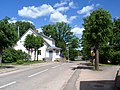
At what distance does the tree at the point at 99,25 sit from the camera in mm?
29656

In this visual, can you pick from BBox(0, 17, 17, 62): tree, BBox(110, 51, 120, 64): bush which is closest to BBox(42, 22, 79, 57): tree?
BBox(110, 51, 120, 64): bush

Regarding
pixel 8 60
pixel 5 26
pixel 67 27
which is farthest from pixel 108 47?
pixel 67 27

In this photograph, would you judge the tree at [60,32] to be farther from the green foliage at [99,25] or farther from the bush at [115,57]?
the green foliage at [99,25]

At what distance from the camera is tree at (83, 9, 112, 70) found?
97.3 feet

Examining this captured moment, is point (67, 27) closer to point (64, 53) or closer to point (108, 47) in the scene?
point (64, 53)

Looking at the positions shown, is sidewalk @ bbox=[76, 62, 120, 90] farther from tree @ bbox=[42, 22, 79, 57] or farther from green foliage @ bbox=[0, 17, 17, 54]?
tree @ bbox=[42, 22, 79, 57]

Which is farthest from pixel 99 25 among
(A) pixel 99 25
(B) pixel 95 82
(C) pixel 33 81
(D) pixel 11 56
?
(D) pixel 11 56

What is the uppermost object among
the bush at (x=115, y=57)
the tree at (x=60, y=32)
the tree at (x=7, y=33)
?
the tree at (x=60, y=32)

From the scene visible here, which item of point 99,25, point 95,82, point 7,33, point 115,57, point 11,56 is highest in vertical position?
point 99,25

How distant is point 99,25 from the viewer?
29938mm

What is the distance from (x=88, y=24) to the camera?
3025 cm

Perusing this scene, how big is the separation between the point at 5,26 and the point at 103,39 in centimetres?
1144

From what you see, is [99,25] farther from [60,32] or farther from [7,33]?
[60,32]

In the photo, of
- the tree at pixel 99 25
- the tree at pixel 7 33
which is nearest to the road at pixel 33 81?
the tree at pixel 99 25
